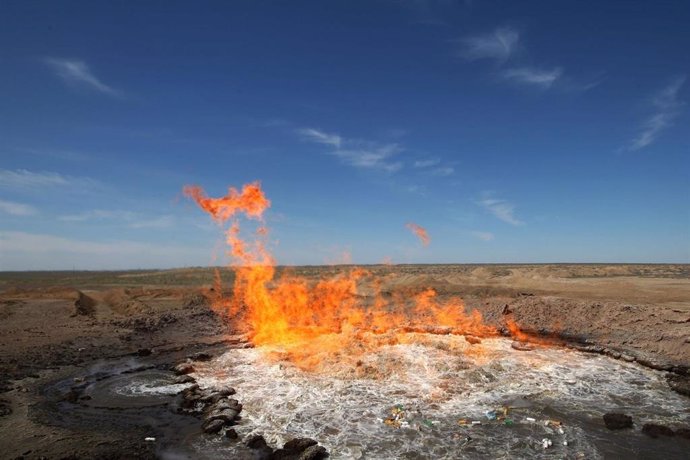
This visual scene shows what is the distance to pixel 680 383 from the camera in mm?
16828

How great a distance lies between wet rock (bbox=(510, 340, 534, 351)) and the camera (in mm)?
22139

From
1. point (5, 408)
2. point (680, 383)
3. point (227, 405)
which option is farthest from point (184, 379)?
point (680, 383)

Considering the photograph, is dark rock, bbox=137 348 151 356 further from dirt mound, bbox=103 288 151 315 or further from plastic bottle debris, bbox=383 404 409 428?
plastic bottle debris, bbox=383 404 409 428

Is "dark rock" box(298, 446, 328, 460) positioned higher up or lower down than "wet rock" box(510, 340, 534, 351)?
lower down

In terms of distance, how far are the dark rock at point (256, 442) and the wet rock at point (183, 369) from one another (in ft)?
26.0

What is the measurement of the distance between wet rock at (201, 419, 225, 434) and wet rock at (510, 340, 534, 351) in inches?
621

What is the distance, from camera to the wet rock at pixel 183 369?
61.8ft

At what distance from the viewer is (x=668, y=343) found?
20812 mm

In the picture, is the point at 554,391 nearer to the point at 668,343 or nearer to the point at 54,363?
the point at 668,343

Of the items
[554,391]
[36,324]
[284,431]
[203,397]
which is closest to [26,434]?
[203,397]

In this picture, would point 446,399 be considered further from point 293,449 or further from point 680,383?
point 680,383

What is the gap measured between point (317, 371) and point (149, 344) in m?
12.2

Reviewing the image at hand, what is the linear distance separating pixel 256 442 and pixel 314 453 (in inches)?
73.4

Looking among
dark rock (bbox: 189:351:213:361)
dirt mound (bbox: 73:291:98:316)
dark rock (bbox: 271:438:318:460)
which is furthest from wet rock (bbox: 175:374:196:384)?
dirt mound (bbox: 73:291:98:316)
